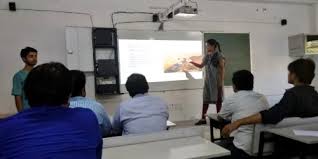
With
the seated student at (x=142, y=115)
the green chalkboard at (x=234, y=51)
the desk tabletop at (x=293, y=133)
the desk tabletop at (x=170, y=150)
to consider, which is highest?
the green chalkboard at (x=234, y=51)

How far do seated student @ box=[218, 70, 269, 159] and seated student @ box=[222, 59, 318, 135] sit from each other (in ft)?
0.60

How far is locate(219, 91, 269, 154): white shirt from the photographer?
7.97 ft

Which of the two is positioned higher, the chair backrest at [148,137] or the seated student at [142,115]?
the seated student at [142,115]

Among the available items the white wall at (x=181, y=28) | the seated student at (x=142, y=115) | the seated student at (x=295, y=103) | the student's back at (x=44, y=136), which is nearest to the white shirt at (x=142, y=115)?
the seated student at (x=142, y=115)

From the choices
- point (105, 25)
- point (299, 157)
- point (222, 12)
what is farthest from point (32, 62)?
point (222, 12)

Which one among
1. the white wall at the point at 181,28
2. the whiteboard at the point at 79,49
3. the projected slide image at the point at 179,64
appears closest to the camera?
the white wall at the point at 181,28

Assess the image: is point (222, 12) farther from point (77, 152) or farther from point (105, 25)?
point (77, 152)

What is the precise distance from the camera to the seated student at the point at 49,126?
1.17 m

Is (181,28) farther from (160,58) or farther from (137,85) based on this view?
(137,85)

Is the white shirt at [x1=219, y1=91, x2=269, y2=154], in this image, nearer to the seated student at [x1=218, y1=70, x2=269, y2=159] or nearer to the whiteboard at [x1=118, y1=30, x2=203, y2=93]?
the seated student at [x1=218, y1=70, x2=269, y2=159]

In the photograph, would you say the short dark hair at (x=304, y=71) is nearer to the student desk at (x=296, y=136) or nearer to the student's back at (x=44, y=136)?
the student desk at (x=296, y=136)

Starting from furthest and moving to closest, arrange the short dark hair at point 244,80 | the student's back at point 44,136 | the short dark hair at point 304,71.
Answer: the short dark hair at point 244,80 → the short dark hair at point 304,71 → the student's back at point 44,136

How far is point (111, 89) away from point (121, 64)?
0.47 m

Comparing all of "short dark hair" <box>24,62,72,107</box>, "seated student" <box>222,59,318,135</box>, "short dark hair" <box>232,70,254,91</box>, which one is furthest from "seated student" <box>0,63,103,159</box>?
"short dark hair" <box>232,70,254,91</box>
